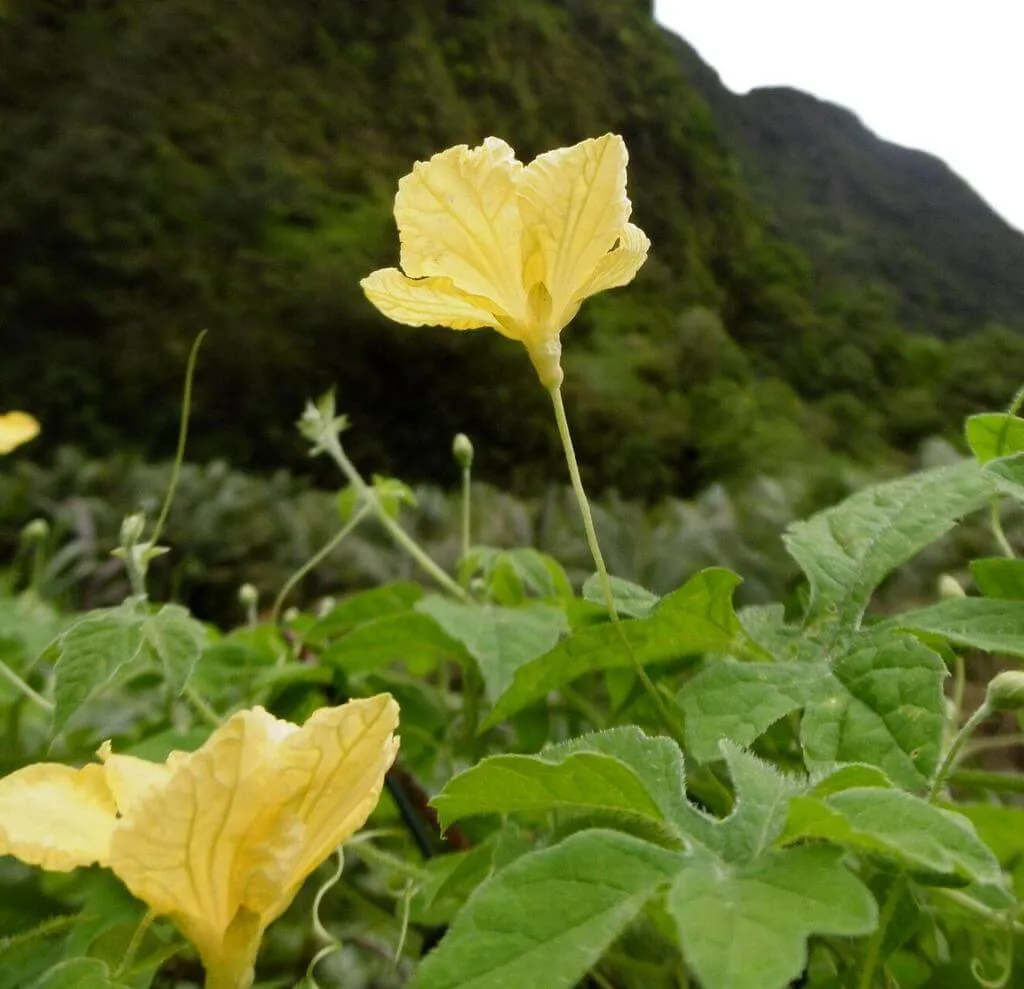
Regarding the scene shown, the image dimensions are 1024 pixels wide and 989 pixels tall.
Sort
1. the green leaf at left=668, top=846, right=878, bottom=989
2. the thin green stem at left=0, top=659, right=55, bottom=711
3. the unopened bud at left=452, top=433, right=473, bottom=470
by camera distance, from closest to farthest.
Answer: the green leaf at left=668, top=846, right=878, bottom=989 → the thin green stem at left=0, top=659, right=55, bottom=711 → the unopened bud at left=452, top=433, right=473, bottom=470

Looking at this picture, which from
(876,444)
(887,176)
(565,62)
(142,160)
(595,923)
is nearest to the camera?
(595,923)

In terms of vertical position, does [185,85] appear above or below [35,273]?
above

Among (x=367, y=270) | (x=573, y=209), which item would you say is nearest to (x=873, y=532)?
(x=573, y=209)

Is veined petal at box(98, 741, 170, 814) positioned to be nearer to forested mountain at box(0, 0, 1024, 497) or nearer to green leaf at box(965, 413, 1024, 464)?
green leaf at box(965, 413, 1024, 464)

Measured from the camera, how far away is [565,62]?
245cm

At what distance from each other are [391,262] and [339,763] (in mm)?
2114

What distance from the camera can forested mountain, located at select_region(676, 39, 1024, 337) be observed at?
255 cm

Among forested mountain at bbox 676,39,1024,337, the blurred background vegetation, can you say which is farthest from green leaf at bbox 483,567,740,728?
forested mountain at bbox 676,39,1024,337

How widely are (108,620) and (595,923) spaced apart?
0.20 metres

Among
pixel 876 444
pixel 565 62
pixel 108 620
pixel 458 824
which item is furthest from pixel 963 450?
pixel 565 62

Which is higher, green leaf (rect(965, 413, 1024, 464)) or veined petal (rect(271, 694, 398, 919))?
green leaf (rect(965, 413, 1024, 464))

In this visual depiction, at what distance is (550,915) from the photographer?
165mm

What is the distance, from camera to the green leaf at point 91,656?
28 centimetres

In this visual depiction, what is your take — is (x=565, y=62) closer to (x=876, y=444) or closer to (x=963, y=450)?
(x=876, y=444)
